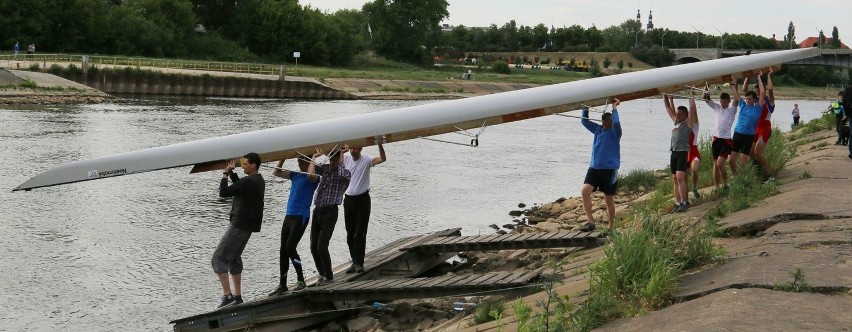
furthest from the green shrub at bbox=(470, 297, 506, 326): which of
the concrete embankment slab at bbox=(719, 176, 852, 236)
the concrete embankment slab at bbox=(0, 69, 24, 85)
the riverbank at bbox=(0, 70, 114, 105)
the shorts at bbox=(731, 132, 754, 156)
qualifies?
the concrete embankment slab at bbox=(0, 69, 24, 85)

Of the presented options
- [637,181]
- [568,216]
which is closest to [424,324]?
[568,216]

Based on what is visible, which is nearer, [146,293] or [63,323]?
[63,323]

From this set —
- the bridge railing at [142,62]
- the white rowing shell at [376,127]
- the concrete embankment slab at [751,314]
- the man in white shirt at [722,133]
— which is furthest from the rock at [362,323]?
the bridge railing at [142,62]

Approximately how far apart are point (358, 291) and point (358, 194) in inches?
47.4

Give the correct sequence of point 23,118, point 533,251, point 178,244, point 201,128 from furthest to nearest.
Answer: point 23,118 → point 201,128 → point 178,244 → point 533,251

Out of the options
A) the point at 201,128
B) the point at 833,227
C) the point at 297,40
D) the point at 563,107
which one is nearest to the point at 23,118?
the point at 201,128

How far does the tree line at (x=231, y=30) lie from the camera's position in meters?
71.8

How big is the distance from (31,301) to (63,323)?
1.14 meters

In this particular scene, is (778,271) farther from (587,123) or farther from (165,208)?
(165,208)

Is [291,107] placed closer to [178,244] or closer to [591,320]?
[178,244]

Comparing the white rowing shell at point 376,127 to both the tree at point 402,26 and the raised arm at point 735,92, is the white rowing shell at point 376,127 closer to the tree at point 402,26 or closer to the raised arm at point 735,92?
the raised arm at point 735,92

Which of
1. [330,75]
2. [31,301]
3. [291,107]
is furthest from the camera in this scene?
[330,75]

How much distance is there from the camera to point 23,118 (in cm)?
3978

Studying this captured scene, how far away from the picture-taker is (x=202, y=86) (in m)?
62.6
